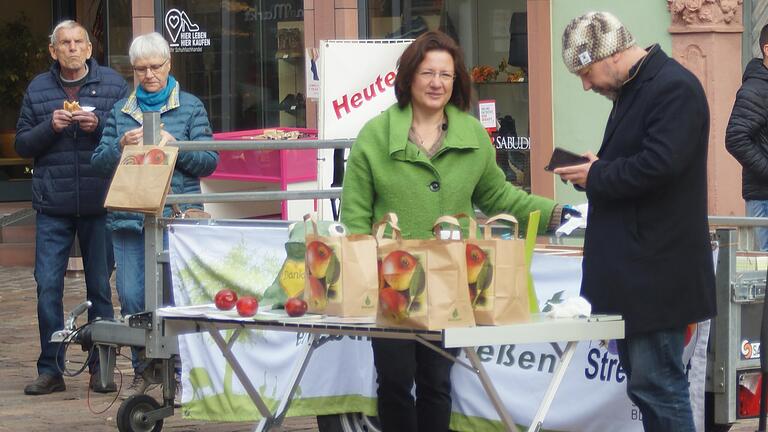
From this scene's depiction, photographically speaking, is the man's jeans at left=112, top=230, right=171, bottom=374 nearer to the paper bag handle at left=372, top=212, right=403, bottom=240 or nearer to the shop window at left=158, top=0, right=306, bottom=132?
the paper bag handle at left=372, top=212, right=403, bottom=240

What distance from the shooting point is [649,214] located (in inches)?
185

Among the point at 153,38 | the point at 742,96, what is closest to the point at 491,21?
the point at 742,96

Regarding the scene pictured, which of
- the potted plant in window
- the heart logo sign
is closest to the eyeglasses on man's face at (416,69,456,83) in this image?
the heart logo sign

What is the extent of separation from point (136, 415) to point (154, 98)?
5.46 feet

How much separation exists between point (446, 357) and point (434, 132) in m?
0.83

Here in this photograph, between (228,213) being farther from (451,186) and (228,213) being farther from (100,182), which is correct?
(451,186)

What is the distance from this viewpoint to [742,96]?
8242mm

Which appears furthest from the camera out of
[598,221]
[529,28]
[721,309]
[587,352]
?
[529,28]

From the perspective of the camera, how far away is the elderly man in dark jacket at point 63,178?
26.7 ft

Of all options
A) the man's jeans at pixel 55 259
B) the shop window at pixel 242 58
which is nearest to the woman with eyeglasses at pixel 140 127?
the man's jeans at pixel 55 259

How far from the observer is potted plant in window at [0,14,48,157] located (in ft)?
63.3

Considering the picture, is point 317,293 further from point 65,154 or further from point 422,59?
point 65,154

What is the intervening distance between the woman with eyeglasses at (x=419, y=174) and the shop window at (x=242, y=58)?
9.15 metres

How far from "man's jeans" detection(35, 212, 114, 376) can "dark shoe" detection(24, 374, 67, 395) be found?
0.11 feet
